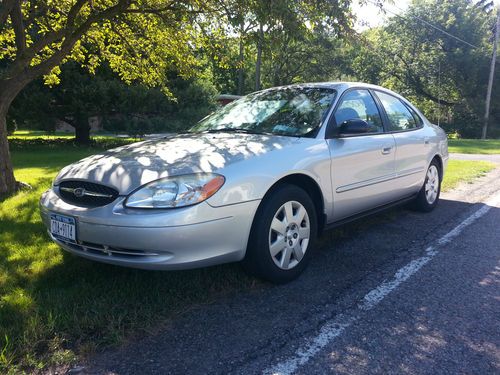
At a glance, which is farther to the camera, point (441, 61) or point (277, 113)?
point (441, 61)

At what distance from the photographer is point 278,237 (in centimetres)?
341

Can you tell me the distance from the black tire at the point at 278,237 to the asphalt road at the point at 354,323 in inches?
5.3

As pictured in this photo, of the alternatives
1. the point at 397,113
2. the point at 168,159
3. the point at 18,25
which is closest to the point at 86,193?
the point at 168,159

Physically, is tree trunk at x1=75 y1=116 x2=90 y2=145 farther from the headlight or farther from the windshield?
the headlight

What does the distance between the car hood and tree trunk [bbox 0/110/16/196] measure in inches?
133

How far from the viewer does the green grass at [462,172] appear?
26.5ft

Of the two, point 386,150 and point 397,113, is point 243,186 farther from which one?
point 397,113

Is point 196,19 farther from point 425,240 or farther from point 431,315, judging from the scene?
point 431,315

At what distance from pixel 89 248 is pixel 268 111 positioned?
2156 mm

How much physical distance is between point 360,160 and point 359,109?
637 mm

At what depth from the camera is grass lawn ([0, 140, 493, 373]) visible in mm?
2570

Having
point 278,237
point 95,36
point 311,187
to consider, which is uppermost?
point 95,36

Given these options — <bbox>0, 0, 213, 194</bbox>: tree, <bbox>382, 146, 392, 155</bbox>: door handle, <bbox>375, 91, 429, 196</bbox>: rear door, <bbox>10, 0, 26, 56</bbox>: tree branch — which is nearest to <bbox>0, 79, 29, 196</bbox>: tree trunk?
<bbox>0, 0, 213, 194</bbox>: tree

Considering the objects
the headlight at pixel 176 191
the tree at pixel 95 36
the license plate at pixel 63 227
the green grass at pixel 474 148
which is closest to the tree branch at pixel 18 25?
the tree at pixel 95 36
